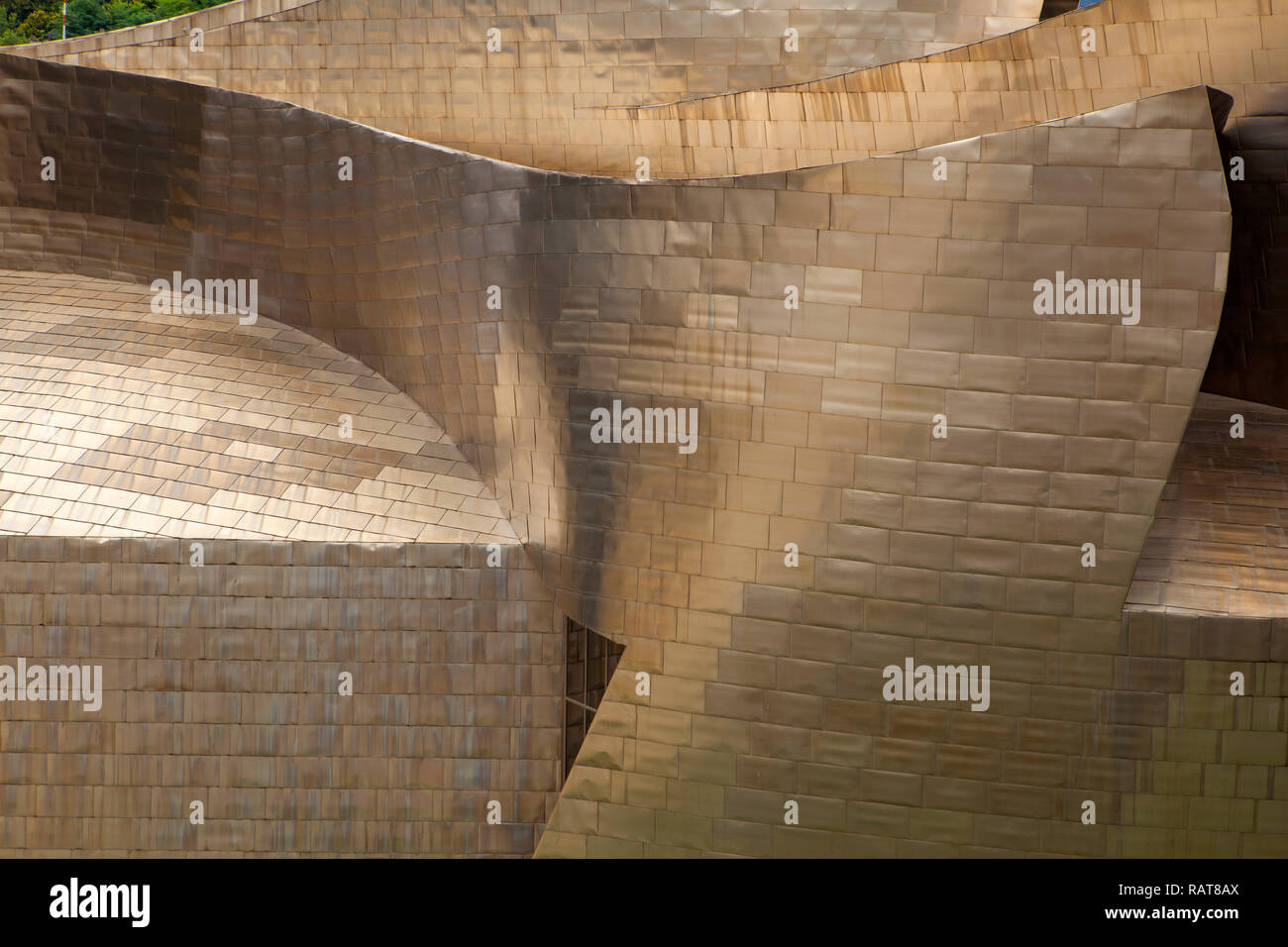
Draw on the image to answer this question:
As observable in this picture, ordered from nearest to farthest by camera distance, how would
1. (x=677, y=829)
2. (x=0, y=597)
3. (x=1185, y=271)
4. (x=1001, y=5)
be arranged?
(x=1185, y=271) < (x=677, y=829) < (x=0, y=597) < (x=1001, y=5)

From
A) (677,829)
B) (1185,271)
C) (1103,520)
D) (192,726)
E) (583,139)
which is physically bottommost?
(677,829)

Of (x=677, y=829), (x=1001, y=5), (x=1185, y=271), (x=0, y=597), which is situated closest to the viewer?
(x=1185, y=271)

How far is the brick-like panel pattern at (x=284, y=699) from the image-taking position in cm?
839

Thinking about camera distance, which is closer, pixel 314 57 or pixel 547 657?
pixel 547 657

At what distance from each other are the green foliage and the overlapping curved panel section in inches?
1133

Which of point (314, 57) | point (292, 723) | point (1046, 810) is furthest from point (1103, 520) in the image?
point (314, 57)

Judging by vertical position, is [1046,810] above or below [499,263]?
below

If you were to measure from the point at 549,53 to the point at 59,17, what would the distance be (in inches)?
1075

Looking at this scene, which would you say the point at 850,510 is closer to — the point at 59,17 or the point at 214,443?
the point at 214,443

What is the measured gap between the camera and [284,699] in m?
8.41

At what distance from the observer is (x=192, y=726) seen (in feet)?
27.8

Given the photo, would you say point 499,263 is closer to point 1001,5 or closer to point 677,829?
point 677,829

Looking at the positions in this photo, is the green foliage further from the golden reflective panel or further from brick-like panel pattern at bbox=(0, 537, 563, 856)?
brick-like panel pattern at bbox=(0, 537, 563, 856)

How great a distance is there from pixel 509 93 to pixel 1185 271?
7.07 metres
